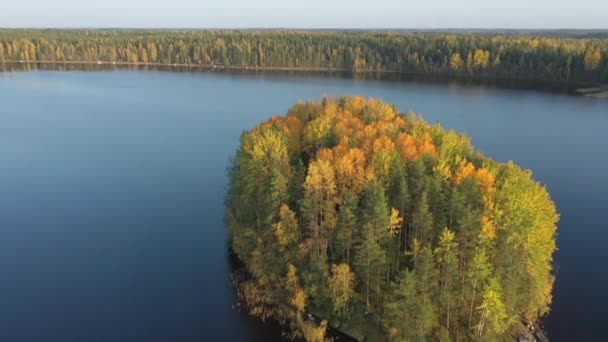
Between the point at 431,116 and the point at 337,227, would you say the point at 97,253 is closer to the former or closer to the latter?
the point at 337,227

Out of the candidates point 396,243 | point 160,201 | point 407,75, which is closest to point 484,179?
point 396,243

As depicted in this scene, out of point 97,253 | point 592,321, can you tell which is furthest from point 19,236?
point 592,321

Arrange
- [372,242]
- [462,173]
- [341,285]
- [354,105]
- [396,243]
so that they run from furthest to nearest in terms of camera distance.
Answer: [354,105], [396,243], [462,173], [341,285], [372,242]

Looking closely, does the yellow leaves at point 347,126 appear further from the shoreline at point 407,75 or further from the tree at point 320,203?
the shoreline at point 407,75

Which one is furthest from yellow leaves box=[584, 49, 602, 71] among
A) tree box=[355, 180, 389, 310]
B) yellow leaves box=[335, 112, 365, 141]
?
tree box=[355, 180, 389, 310]

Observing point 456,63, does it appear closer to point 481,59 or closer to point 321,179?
point 481,59

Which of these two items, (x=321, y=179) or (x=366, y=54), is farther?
(x=366, y=54)

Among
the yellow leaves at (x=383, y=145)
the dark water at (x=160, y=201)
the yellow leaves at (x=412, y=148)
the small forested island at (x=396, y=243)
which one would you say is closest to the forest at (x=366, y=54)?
the dark water at (x=160, y=201)
